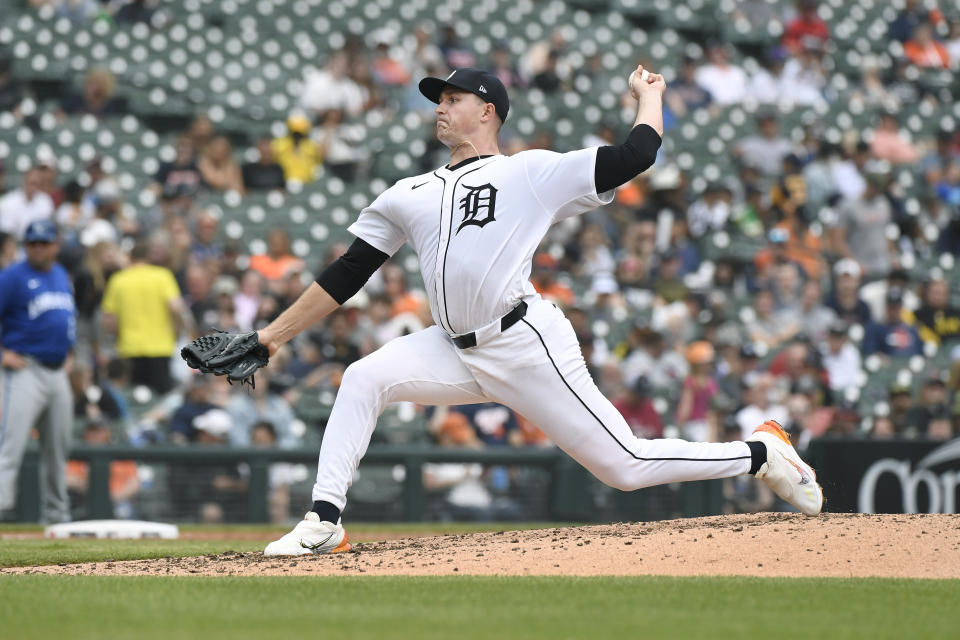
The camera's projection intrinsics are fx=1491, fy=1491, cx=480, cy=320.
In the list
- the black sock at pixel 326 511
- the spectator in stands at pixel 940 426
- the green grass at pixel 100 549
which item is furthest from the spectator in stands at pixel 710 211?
the black sock at pixel 326 511

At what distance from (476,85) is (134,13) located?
10207 millimetres

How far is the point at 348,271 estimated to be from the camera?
5898mm

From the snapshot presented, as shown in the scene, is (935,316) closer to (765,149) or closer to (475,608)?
(765,149)

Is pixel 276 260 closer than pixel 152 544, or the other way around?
pixel 152 544

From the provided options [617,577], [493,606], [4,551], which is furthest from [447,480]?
[493,606]

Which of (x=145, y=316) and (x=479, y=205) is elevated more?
(x=145, y=316)

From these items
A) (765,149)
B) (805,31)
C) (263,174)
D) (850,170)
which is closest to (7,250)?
(263,174)

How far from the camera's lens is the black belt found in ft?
18.3

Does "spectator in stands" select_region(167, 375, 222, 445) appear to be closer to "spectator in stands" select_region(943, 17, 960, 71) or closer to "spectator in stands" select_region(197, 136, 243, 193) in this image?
"spectator in stands" select_region(197, 136, 243, 193)

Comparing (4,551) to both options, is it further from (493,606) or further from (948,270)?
(948,270)

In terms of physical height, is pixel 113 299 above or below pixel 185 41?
below

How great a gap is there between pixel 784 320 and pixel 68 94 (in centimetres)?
700

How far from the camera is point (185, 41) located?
1529 cm

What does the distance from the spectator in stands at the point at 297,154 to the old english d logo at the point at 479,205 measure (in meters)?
8.54
